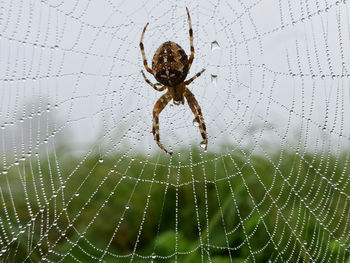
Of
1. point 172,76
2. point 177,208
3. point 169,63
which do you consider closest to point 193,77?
point 172,76

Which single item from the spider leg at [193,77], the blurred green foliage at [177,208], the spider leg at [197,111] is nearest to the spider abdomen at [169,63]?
the spider leg at [193,77]

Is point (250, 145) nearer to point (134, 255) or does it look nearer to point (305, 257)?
point (305, 257)

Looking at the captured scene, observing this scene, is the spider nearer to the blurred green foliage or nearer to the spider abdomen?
the spider abdomen

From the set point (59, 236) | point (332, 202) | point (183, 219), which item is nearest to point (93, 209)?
point (59, 236)

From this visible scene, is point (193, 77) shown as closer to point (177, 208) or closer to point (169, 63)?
point (169, 63)

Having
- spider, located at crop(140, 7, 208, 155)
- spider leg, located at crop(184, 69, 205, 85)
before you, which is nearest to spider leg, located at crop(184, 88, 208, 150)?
spider, located at crop(140, 7, 208, 155)
